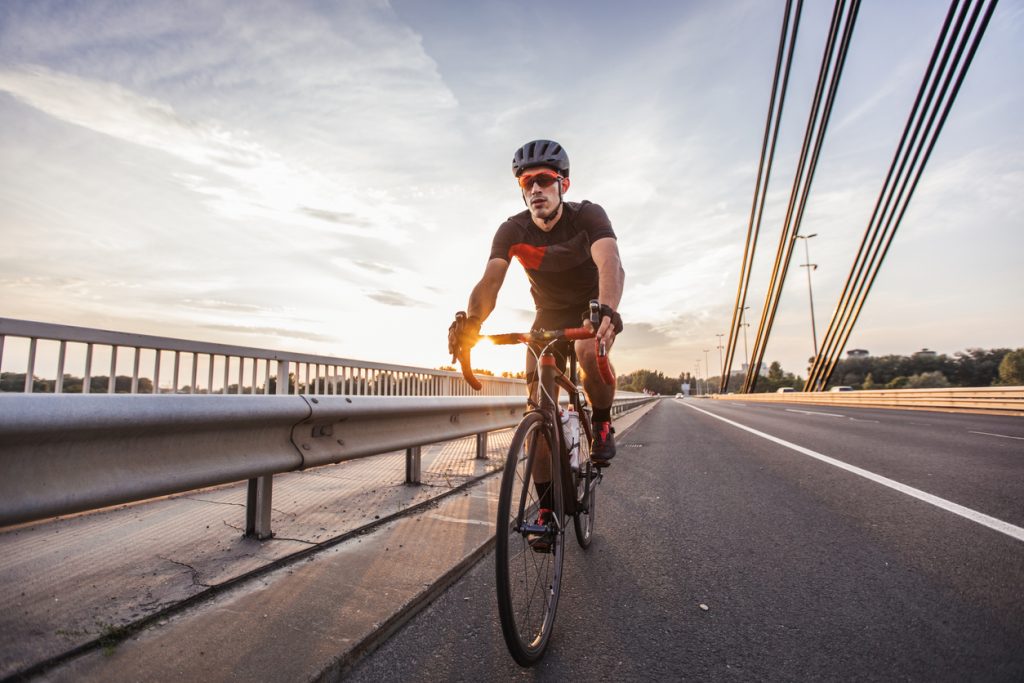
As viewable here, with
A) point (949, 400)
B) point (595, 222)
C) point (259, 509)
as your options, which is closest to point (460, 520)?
point (259, 509)

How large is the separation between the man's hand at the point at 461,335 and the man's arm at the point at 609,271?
2.33 feet

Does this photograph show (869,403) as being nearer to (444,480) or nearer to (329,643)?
(444,480)

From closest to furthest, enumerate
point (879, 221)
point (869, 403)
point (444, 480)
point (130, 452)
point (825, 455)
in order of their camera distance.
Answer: point (130, 452), point (444, 480), point (825, 455), point (869, 403), point (879, 221)

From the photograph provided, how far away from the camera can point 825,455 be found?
6973 millimetres

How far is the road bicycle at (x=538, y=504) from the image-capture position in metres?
1.80

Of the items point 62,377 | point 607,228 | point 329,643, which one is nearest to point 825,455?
point 607,228

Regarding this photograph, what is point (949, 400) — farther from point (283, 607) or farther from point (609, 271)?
point (283, 607)

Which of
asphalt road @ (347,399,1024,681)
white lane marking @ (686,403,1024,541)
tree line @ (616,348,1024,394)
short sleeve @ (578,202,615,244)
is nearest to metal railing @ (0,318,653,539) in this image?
asphalt road @ (347,399,1024,681)

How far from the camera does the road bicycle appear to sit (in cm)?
180

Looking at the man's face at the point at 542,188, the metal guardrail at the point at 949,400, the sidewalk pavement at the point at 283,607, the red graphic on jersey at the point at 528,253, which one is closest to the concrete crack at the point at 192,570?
the sidewalk pavement at the point at 283,607

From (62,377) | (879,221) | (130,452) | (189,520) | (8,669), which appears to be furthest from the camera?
(879,221)

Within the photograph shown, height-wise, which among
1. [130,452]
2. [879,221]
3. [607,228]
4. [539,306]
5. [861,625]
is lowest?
[861,625]

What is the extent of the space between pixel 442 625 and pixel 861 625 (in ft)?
5.56

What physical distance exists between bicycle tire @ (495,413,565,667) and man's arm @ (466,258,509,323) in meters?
0.90
